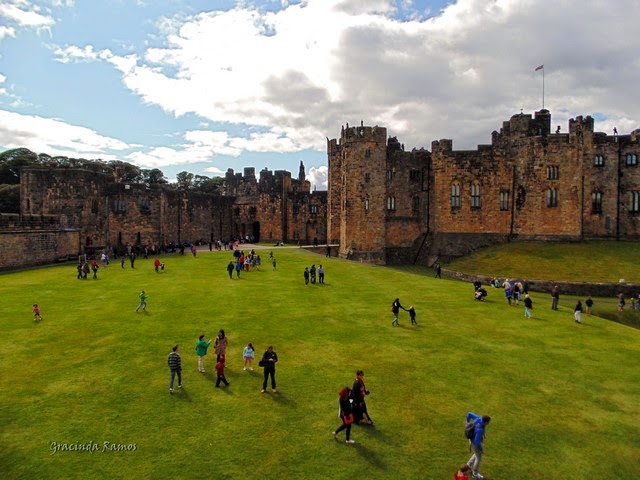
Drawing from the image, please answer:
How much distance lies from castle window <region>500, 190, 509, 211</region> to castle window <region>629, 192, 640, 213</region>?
1303 cm

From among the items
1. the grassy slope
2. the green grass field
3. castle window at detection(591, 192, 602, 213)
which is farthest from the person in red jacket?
castle window at detection(591, 192, 602, 213)

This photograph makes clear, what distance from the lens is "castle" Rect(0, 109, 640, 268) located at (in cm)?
4662

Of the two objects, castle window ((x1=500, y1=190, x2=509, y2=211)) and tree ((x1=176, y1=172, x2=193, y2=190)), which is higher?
tree ((x1=176, y1=172, x2=193, y2=190))

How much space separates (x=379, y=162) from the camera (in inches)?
2046

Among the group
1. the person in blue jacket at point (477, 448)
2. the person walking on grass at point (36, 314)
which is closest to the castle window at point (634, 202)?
the person in blue jacket at point (477, 448)

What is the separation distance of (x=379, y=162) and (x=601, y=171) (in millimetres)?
23978

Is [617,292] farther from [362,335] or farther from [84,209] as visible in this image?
[84,209]

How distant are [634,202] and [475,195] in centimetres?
1660

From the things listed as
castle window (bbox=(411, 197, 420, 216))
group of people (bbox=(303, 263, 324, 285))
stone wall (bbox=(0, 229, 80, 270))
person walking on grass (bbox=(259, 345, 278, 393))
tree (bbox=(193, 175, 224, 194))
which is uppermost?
tree (bbox=(193, 175, 224, 194))

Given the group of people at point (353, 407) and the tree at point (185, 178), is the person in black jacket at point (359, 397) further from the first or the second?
the tree at point (185, 178)

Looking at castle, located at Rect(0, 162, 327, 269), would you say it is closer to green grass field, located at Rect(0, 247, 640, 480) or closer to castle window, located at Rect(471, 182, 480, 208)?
green grass field, located at Rect(0, 247, 640, 480)

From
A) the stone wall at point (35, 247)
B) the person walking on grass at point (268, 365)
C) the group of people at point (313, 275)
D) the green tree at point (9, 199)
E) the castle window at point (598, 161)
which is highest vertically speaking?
the castle window at point (598, 161)

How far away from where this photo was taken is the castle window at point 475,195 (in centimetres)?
5038

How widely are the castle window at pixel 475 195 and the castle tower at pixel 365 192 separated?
9629 mm
